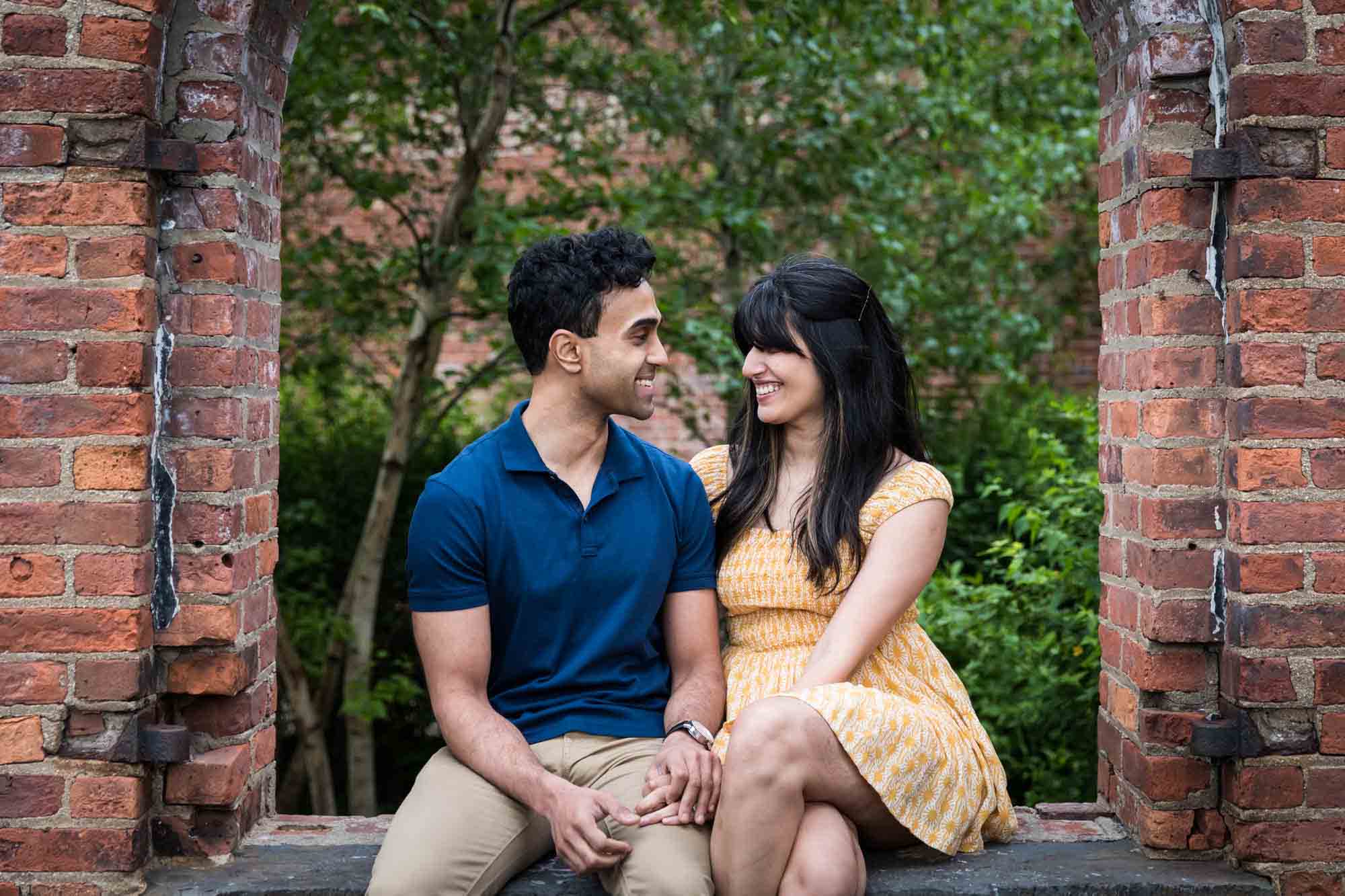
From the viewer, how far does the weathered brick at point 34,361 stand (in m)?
2.55

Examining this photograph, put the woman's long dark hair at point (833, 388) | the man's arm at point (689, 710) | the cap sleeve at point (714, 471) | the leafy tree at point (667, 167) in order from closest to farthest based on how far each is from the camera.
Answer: the man's arm at point (689, 710)
the woman's long dark hair at point (833, 388)
the cap sleeve at point (714, 471)
the leafy tree at point (667, 167)

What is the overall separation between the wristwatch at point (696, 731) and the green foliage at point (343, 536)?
3560 millimetres

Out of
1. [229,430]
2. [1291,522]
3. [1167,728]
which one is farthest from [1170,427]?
[229,430]

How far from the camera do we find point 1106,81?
3008 millimetres

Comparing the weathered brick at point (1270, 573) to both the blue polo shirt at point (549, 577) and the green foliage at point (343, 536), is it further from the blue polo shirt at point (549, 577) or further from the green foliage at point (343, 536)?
the green foliage at point (343, 536)

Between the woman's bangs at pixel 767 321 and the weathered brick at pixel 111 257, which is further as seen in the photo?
the woman's bangs at pixel 767 321

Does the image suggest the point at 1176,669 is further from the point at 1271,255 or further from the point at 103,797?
the point at 103,797

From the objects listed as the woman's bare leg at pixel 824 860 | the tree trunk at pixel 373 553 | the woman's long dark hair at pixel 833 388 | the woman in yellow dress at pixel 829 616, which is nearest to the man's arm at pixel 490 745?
the woman in yellow dress at pixel 829 616

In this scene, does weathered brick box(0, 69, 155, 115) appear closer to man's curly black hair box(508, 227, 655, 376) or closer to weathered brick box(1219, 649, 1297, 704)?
man's curly black hair box(508, 227, 655, 376)

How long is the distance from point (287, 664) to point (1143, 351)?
147 inches

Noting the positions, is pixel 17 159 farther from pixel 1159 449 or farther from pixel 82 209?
pixel 1159 449

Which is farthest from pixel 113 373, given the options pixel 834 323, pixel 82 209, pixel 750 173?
pixel 750 173

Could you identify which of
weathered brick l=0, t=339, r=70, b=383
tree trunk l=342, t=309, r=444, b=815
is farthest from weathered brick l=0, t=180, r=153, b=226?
tree trunk l=342, t=309, r=444, b=815

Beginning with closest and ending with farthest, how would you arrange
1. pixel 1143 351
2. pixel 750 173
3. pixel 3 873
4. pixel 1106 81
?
pixel 3 873 < pixel 1143 351 < pixel 1106 81 < pixel 750 173
